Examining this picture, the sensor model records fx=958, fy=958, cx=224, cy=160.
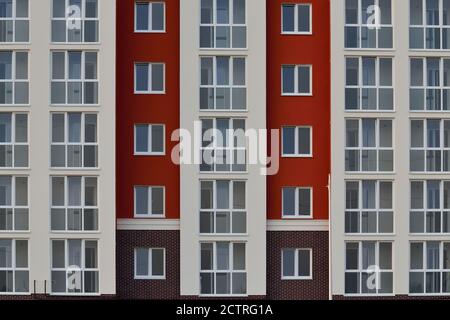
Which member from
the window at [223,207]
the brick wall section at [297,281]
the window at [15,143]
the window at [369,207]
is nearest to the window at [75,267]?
the window at [15,143]

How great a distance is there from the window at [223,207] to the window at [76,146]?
3.93m

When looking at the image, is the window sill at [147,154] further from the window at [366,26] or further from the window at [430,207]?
the window at [430,207]

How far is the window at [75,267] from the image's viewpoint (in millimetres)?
32281

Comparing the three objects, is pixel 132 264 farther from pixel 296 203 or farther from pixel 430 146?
pixel 430 146

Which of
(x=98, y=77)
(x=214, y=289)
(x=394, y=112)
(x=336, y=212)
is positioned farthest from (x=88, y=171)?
(x=394, y=112)

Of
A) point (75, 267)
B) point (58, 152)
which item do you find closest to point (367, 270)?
point (75, 267)

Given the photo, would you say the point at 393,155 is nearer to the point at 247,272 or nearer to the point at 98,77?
the point at 247,272

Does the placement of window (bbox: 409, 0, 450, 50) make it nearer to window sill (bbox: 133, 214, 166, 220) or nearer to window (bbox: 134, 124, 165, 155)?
window (bbox: 134, 124, 165, 155)

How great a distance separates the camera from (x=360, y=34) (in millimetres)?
33312

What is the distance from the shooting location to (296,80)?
33.7 metres

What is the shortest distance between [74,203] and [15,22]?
6522 mm

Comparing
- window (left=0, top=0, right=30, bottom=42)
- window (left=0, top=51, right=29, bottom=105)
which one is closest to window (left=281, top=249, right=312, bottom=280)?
window (left=0, top=51, right=29, bottom=105)

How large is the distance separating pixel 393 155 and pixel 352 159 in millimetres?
1426

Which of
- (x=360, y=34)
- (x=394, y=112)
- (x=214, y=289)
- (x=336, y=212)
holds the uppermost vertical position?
(x=360, y=34)
